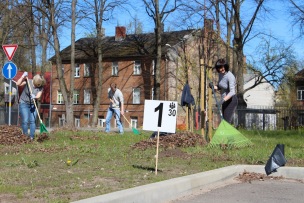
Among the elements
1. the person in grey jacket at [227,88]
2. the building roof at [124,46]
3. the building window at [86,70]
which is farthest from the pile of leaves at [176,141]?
the building window at [86,70]

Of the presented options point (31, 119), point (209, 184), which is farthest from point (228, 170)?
point (31, 119)

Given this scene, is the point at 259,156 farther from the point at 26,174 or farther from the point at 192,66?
the point at 192,66

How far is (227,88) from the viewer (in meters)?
11.9

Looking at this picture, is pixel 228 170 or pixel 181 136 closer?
pixel 228 170

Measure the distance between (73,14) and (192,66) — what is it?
20162 mm

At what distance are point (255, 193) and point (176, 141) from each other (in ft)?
14.2

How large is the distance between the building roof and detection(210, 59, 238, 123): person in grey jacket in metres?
44.6

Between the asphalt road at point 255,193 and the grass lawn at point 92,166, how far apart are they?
0.69 metres

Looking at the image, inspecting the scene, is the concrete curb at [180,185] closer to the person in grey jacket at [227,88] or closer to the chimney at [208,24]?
the person in grey jacket at [227,88]

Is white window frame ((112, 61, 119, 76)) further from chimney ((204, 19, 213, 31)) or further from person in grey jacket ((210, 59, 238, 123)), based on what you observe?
person in grey jacket ((210, 59, 238, 123))

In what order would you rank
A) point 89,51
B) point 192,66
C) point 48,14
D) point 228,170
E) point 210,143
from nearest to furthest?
point 228,170 → point 210,143 → point 48,14 → point 192,66 → point 89,51

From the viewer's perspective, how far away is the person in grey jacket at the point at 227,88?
1166cm

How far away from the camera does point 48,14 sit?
116ft

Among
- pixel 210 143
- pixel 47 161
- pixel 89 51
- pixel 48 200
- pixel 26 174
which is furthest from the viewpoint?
pixel 89 51
